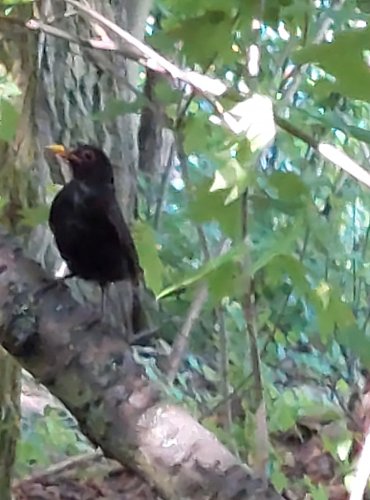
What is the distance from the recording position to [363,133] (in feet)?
2.77

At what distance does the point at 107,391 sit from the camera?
3.04 ft

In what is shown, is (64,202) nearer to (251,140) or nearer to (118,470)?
(251,140)

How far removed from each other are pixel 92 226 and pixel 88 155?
15 cm

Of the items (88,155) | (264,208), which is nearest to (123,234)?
(88,155)

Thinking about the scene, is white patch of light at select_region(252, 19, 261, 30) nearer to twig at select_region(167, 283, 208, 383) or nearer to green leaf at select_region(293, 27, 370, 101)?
green leaf at select_region(293, 27, 370, 101)

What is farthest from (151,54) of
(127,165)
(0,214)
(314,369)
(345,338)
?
(314,369)

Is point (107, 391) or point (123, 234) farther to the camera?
point (123, 234)

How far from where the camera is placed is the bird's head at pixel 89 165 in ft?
5.61

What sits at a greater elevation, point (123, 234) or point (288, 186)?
point (288, 186)

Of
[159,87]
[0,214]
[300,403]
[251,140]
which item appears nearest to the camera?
[251,140]

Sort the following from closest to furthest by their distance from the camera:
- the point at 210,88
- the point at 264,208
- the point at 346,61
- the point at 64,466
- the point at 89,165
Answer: the point at 346,61, the point at 210,88, the point at 264,208, the point at 89,165, the point at 64,466

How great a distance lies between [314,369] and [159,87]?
1412mm

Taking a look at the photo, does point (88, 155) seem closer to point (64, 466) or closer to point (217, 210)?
point (64, 466)

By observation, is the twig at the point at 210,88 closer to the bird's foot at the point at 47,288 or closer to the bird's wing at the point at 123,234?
Result: the bird's foot at the point at 47,288
